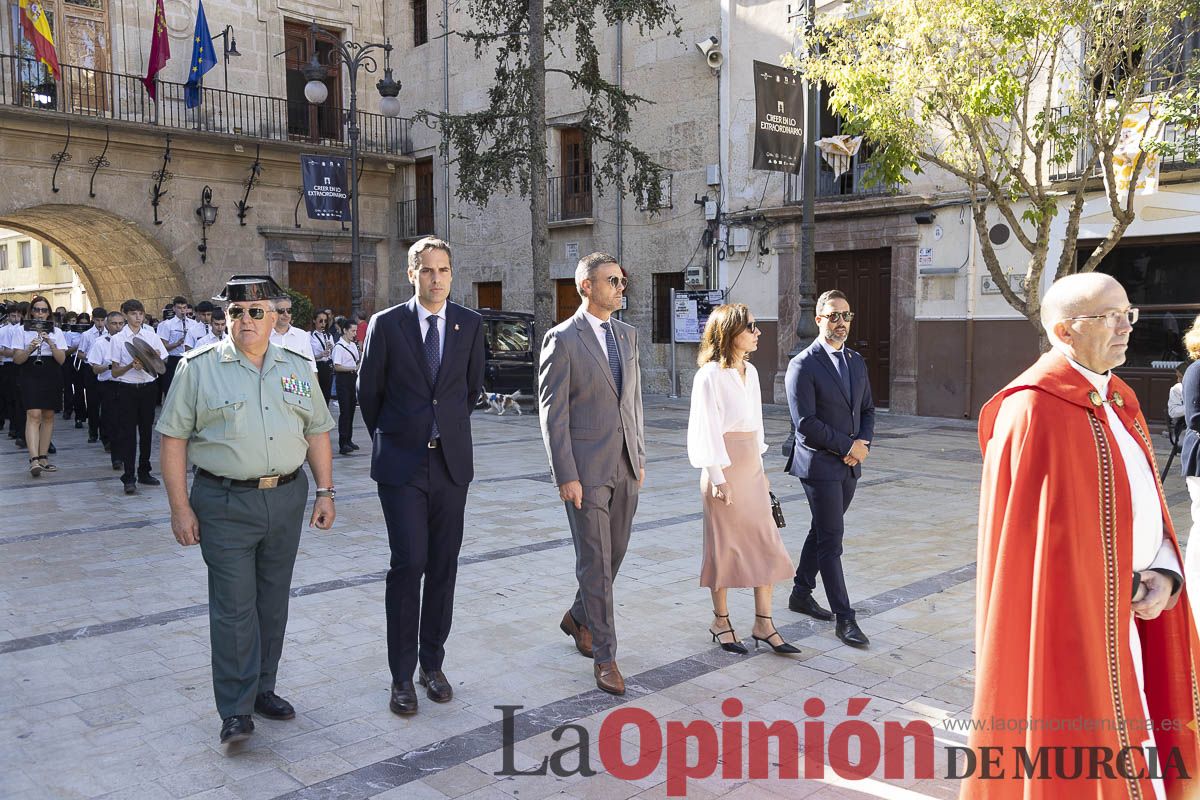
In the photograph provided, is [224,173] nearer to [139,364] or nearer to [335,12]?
[335,12]

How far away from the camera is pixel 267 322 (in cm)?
404

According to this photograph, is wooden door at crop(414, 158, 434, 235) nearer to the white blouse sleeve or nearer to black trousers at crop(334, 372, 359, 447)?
black trousers at crop(334, 372, 359, 447)

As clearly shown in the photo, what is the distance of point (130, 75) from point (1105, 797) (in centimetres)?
2306

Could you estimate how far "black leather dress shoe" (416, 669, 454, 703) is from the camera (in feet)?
14.3

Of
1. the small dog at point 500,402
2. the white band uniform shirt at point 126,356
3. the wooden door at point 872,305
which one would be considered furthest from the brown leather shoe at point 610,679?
the wooden door at point 872,305

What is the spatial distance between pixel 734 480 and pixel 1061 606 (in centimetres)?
230

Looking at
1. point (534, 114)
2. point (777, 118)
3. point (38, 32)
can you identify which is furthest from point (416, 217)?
point (777, 118)

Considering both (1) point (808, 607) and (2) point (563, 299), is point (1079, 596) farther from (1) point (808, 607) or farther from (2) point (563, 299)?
(2) point (563, 299)

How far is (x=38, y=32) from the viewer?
730 inches

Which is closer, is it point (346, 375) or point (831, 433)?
point (831, 433)

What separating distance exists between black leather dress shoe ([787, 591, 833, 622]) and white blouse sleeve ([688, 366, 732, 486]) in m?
1.15

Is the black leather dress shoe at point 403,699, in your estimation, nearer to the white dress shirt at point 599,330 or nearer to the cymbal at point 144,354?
the white dress shirt at point 599,330

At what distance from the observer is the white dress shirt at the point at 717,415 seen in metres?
4.86

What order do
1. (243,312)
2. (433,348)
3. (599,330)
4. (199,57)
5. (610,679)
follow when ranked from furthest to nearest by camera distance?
(199,57) → (599,330) → (610,679) → (433,348) → (243,312)
